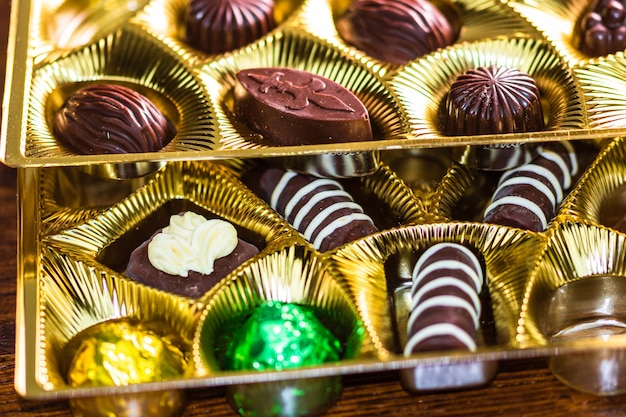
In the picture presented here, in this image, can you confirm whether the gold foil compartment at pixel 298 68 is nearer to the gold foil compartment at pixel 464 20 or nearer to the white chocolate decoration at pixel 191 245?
the gold foil compartment at pixel 464 20

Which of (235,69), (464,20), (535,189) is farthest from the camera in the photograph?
(464,20)

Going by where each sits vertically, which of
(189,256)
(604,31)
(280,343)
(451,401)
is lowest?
(451,401)

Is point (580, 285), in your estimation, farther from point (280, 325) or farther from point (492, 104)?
→ point (280, 325)

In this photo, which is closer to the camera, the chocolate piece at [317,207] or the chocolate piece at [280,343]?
the chocolate piece at [280,343]

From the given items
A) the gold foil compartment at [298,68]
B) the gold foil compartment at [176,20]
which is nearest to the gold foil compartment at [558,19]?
the gold foil compartment at [298,68]

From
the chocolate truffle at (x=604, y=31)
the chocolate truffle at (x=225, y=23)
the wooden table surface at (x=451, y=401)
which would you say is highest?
the chocolate truffle at (x=225, y=23)

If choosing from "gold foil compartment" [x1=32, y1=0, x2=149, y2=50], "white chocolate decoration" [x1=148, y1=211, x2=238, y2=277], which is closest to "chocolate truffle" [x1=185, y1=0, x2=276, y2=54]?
"gold foil compartment" [x1=32, y1=0, x2=149, y2=50]

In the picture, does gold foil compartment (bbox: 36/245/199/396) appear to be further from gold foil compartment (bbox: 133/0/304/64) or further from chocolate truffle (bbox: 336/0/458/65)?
chocolate truffle (bbox: 336/0/458/65)

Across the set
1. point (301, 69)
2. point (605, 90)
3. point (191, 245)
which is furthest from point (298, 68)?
point (605, 90)
